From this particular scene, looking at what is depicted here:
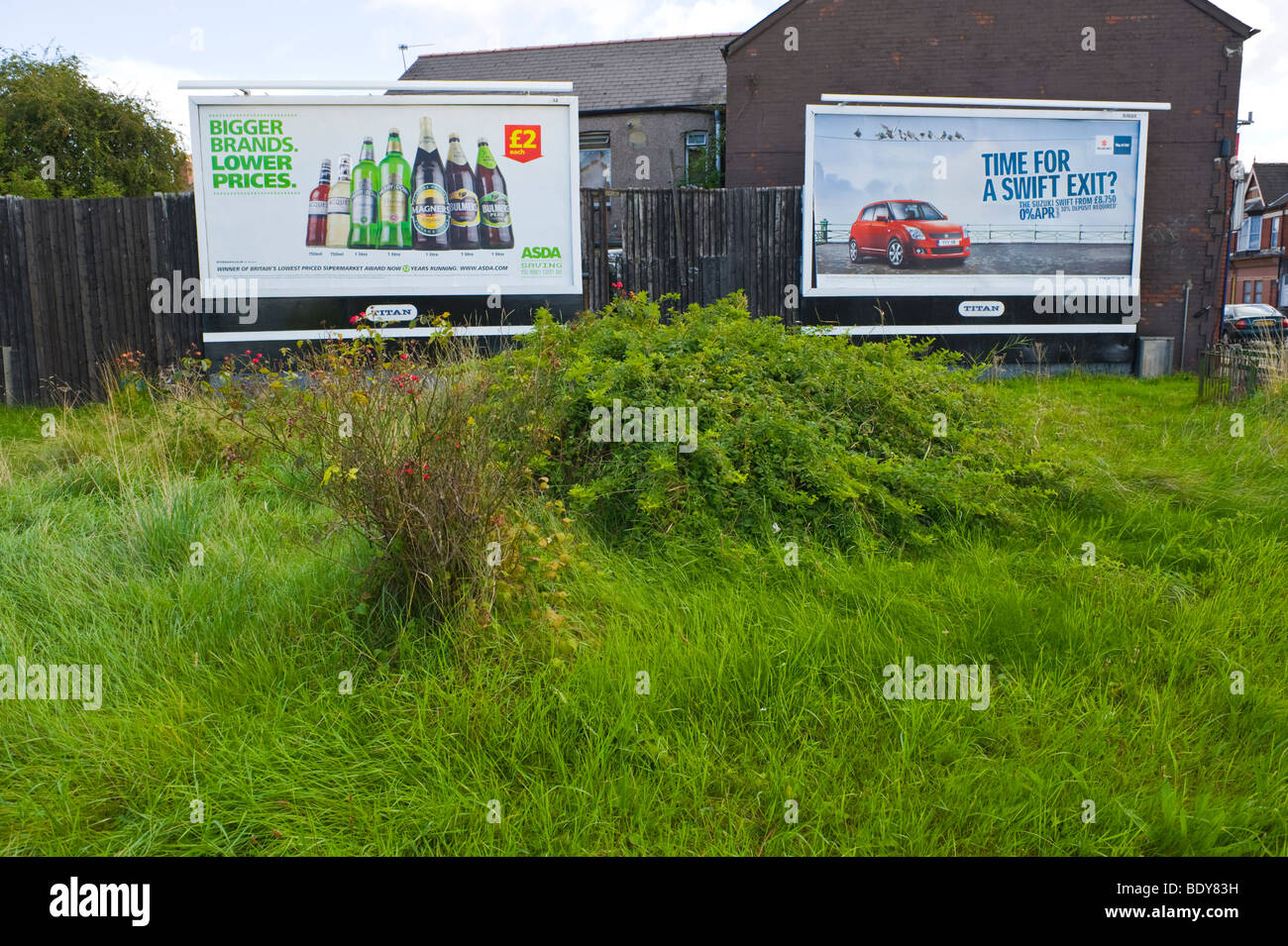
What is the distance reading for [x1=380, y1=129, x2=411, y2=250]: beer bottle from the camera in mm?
11500

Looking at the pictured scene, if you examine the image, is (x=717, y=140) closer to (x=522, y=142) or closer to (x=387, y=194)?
(x=522, y=142)

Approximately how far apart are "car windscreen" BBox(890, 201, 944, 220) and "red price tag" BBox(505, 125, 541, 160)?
4991 mm

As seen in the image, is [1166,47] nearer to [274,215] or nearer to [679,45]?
[274,215]

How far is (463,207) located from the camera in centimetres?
1166

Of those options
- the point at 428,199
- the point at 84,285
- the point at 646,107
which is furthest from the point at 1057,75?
the point at 84,285

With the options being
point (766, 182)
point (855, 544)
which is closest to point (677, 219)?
point (766, 182)

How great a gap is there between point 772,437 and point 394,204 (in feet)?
25.9

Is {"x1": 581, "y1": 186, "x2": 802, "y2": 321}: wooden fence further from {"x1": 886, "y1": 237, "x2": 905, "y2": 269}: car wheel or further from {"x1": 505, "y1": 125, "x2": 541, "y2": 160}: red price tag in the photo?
{"x1": 886, "y1": 237, "x2": 905, "y2": 269}: car wheel

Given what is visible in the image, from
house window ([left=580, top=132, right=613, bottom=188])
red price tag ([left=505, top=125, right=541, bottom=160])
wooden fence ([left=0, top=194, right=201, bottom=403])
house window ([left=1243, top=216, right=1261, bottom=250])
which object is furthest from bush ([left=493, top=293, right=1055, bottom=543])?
house window ([left=1243, top=216, right=1261, bottom=250])

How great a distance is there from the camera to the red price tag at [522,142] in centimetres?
1159

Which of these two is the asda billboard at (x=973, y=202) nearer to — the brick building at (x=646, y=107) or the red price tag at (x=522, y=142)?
the red price tag at (x=522, y=142)

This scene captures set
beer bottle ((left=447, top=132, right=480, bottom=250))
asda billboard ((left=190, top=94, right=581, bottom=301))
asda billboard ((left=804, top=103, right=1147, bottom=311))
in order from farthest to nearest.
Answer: asda billboard ((left=804, top=103, right=1147, bottom=311)) → beer bottle ((left=447, top=132, right=480, bottom=250)) → asda billboard ((left=190, top=94, right=581, bottom=301))

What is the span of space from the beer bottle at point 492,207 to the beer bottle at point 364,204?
129 centimetres
